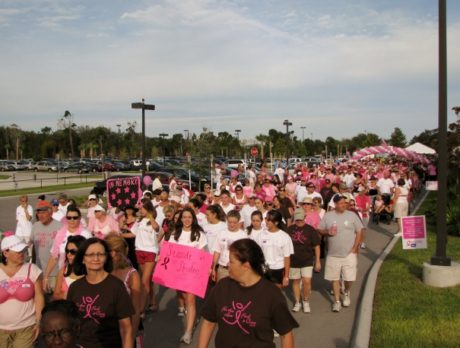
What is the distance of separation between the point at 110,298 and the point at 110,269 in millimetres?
333

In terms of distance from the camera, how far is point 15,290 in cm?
462

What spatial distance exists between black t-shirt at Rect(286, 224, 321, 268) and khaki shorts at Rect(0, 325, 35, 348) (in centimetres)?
421

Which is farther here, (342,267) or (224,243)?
(342,267)

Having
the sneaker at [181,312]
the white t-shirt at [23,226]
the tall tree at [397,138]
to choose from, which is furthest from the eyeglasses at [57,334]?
the tall tree at [397,138]

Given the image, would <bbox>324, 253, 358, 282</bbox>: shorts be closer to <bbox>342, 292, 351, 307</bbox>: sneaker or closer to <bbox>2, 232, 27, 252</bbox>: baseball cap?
<bbox>342, 292, 351, 307</bbox>: sneaker

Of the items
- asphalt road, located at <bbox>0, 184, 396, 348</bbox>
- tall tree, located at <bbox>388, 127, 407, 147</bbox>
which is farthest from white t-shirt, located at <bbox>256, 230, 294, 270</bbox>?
tall tree, located at <bbox>388, 127, 407, 147</bbox>

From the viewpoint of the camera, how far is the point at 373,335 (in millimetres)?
6293

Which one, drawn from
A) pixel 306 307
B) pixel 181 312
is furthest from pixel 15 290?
pixel 306 307

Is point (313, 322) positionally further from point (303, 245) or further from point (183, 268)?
point (183, 268)

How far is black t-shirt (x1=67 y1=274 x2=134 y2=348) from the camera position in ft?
12.2

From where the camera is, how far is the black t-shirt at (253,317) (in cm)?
336

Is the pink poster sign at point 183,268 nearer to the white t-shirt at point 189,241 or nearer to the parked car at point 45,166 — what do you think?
the white t-shirt at point 189,241

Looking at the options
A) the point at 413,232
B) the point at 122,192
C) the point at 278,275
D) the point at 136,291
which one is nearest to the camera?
the point at 136,291

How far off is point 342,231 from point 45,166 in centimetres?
6723
